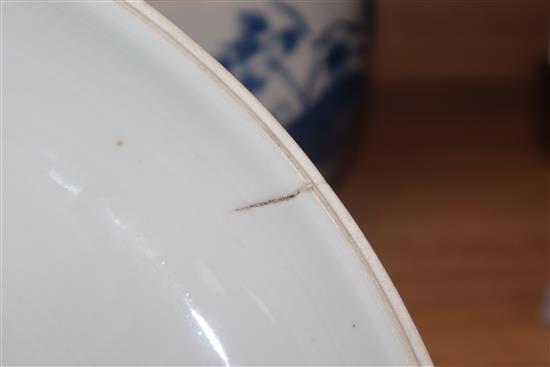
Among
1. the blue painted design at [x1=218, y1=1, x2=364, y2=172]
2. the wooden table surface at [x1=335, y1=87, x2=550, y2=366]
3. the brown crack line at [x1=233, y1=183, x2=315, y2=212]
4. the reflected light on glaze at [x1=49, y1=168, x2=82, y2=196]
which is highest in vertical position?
the reflected light on glaze at [x1=49, y1=168, x2=82, y2=196]

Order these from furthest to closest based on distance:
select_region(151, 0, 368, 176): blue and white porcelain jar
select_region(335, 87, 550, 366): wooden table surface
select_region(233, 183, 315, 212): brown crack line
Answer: select_region(335, 87, 550, 366): wooden table surface, select_region(151, 0, 368, 176): blue and white porcelain jar, select_region(233, 183, 315, 212): brown crack line

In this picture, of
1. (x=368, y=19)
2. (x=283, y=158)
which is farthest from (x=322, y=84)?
(x=283, y=158)

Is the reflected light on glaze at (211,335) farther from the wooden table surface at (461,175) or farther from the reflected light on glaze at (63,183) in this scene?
the wooden table surface at (461,175)

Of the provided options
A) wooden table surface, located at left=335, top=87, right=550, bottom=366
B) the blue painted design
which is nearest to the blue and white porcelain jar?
the blue painted design

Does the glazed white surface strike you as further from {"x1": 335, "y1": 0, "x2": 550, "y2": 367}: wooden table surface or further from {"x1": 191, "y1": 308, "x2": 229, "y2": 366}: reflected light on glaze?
{"x1": 335, "y1": 0, "x2": 550, "y2": 367}: wooden table surface

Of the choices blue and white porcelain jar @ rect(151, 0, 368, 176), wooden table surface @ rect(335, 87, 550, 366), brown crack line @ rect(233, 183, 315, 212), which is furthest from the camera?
wooden table surface @ rect(335, 87, 550, 366)

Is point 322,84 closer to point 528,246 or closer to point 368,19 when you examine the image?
point 368,19

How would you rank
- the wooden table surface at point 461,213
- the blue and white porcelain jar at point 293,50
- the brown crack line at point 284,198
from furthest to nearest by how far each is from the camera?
the wooden table surface at point 461,213
the blue and white porcelain jar at point 293,50
the brown crack line at point 284,198

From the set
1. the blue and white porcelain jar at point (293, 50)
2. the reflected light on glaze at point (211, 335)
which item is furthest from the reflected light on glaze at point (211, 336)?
the blue and white porcelain jar at point (293, 50)
